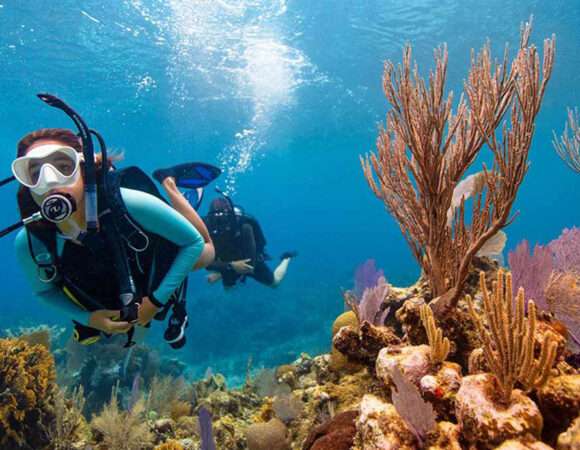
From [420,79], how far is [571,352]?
2.59 m

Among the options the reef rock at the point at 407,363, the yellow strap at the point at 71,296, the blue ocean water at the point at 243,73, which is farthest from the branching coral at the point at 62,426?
the blue ocean water at the point at 243,73

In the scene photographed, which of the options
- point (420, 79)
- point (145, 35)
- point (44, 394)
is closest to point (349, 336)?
point (420, 79)

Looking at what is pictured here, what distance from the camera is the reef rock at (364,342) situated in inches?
142

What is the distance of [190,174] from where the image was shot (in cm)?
424

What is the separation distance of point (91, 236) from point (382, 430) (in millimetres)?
2696

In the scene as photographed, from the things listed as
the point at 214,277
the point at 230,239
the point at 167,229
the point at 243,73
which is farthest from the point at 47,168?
the point at 243,73

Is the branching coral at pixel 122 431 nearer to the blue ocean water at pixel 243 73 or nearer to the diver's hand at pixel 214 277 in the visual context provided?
the diver's hand at pixel 214 277

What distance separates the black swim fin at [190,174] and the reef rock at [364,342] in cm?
239

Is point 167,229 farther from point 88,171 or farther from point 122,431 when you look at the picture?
point 122,431

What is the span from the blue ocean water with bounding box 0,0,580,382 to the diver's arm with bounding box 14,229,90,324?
32.5 feet

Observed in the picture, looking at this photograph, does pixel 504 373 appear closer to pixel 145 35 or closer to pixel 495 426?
pixel 495 426

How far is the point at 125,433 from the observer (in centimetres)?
500

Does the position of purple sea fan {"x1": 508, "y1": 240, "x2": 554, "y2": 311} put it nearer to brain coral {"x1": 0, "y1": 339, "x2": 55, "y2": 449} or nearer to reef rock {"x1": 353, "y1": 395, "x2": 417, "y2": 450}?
reef rock {"x1": 353, "y1": 395, "x2": 417, "y2": 450}

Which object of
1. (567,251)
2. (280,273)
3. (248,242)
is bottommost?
(567,251)
